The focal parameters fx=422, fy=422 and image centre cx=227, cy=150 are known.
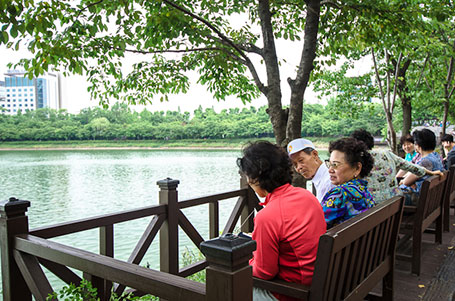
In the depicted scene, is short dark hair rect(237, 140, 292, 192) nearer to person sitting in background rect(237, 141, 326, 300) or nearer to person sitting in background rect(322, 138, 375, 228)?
person sitting in background rect(237, 141, 326, 300)

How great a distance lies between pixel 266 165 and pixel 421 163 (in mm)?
3163

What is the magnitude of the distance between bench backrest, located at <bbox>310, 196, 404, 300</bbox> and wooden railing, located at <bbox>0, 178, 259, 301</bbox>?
1.49 ft

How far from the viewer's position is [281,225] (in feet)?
6.19

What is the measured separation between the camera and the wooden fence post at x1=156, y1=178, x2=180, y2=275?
157 inches

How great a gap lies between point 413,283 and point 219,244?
2794mm

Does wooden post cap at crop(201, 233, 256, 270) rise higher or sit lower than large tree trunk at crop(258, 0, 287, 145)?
lower

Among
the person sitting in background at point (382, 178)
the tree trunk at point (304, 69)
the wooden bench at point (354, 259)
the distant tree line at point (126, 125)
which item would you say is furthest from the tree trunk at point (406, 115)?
the distant tree line at point (126, 125)

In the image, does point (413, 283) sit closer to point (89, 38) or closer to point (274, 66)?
point (274, 66)

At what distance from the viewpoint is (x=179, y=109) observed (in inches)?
3713

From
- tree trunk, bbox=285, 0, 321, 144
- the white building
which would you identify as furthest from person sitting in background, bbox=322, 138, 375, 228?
the white building

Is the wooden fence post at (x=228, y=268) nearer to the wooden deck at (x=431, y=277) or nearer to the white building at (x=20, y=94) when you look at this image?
the wooden deck at (x=431, y=277)

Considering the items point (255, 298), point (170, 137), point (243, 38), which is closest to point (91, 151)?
point (170, 137)

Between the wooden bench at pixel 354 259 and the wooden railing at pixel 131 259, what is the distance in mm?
445

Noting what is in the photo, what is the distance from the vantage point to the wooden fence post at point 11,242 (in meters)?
2.57
